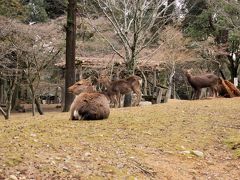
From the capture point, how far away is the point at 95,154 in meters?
6.99

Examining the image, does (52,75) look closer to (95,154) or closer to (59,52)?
(59,52)

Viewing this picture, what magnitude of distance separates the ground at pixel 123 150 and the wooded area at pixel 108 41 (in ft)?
29.4

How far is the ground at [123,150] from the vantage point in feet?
20.4

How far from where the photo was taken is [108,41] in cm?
2147

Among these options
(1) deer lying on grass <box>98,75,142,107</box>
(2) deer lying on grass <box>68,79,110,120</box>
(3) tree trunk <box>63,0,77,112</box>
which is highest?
(3) tree trunk <box>63,0,77,112</box>

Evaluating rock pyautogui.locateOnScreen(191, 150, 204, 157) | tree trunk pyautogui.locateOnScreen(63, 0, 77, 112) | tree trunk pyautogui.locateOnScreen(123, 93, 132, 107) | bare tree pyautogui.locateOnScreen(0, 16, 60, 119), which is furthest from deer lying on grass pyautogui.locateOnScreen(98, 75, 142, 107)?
rock pyautogui.locateOnScreen(191, 150, 204, 157)

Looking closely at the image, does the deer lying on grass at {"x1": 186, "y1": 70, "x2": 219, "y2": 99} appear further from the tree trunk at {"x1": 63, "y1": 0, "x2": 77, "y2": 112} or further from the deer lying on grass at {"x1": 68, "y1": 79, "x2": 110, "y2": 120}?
the deer lying on grass at {"x1": 68, "y1": 79, "x2": 110, "y2": 120}

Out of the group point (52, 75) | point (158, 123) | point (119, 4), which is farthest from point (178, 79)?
point (158, 123)

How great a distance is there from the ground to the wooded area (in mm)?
8951

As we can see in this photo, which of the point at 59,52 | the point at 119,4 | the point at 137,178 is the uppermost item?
the point at 119,4

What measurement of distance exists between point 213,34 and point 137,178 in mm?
31053

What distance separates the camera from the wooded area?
Result: 19672mm

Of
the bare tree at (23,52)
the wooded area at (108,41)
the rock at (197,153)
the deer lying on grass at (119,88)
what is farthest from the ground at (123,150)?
the bare tree at (23,52)

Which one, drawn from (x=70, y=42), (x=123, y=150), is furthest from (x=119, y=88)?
(x=123, y=150)
